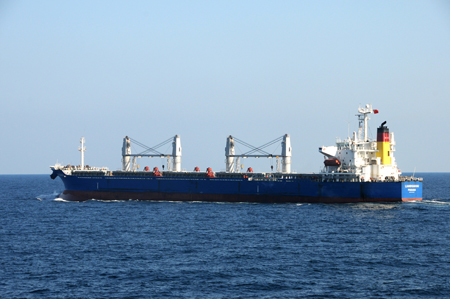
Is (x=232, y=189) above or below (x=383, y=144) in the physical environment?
below

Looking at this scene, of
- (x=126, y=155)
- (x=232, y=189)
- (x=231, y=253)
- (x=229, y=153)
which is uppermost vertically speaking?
(x=229, y=153)

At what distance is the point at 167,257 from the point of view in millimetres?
35094

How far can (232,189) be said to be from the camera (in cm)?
6862

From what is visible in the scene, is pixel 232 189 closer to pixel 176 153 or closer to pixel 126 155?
pixel 176 153

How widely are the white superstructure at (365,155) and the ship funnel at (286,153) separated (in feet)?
26.5

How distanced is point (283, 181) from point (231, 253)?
30.7 meters

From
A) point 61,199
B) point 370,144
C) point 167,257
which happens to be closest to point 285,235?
point 167,257

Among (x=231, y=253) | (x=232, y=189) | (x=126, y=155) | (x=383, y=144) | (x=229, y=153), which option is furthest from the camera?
(x=126, y=155)

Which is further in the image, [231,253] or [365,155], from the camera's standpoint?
[365,155]

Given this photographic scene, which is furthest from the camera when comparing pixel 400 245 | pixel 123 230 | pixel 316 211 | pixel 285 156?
pixel 285 156

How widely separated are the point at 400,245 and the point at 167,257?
59.0 feet

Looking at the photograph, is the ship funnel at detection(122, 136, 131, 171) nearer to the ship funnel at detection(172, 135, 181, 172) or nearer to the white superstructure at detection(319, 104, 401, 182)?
the ship funnel at detection(172, 135, 181, 172)

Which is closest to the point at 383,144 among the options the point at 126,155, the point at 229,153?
the point at 229,153

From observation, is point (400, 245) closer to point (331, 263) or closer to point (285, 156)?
point (331, 263)
